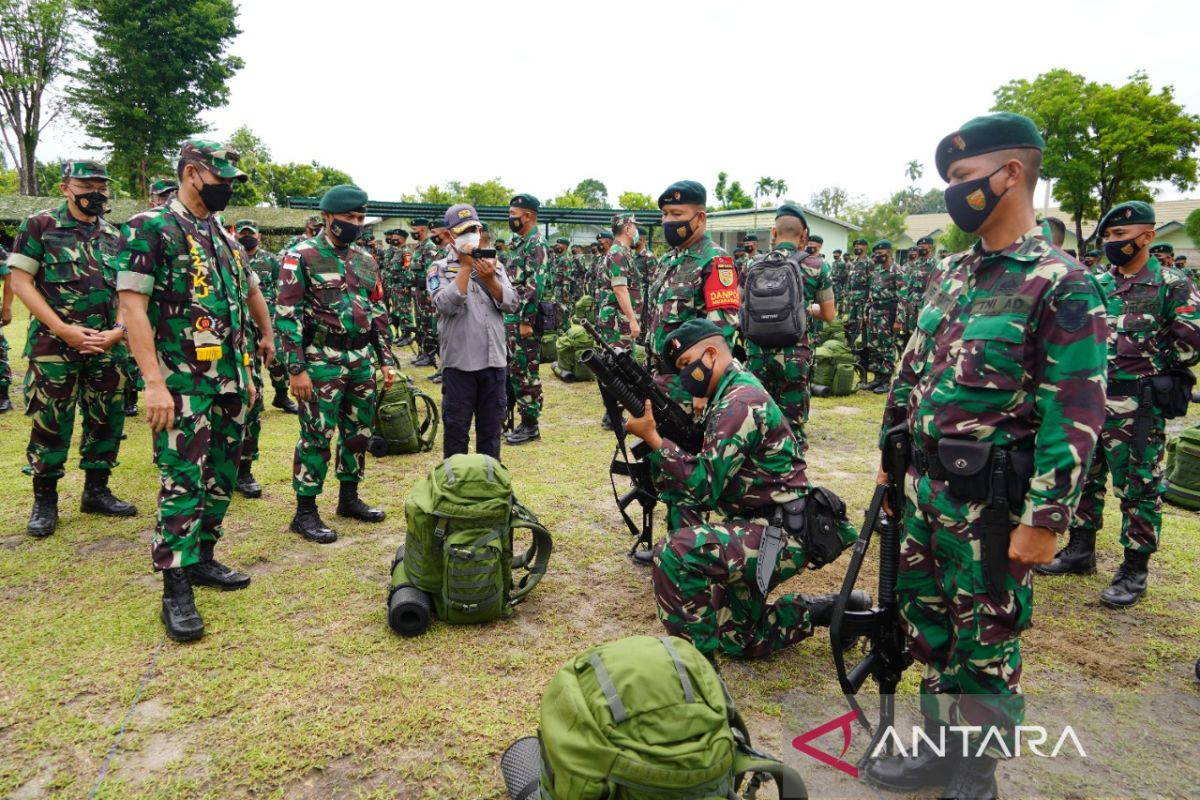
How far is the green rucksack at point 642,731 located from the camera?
1704 millimetres

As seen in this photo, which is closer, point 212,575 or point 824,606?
point 824,606

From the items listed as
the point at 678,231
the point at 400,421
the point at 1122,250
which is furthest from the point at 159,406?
the point at 1122,250

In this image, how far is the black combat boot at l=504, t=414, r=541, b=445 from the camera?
7.53 m

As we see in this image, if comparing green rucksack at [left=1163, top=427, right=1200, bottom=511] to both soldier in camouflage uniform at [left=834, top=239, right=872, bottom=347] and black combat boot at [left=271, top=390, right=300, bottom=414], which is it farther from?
black combat boot at [left=271, top=390, right=300, bottom=414]

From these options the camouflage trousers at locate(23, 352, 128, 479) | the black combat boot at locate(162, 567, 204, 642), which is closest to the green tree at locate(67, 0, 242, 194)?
the camouflage trousers at locate(23, 352, 128, 479)

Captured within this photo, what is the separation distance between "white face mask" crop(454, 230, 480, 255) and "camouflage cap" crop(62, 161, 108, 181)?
266cm

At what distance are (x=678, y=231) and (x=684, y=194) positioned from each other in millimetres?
245

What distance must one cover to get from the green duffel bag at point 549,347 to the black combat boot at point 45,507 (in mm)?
8454

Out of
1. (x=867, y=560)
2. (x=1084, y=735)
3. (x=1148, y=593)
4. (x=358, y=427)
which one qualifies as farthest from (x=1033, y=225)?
(x=358, y=427)

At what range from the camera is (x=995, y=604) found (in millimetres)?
2271

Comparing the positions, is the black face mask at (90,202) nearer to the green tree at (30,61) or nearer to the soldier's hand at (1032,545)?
the soldier's hand at (1032,545)

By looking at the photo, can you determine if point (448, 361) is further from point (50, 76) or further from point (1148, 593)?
point (50, 76)

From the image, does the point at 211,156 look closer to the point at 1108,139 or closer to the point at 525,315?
the point at 525,315

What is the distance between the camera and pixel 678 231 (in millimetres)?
4680
